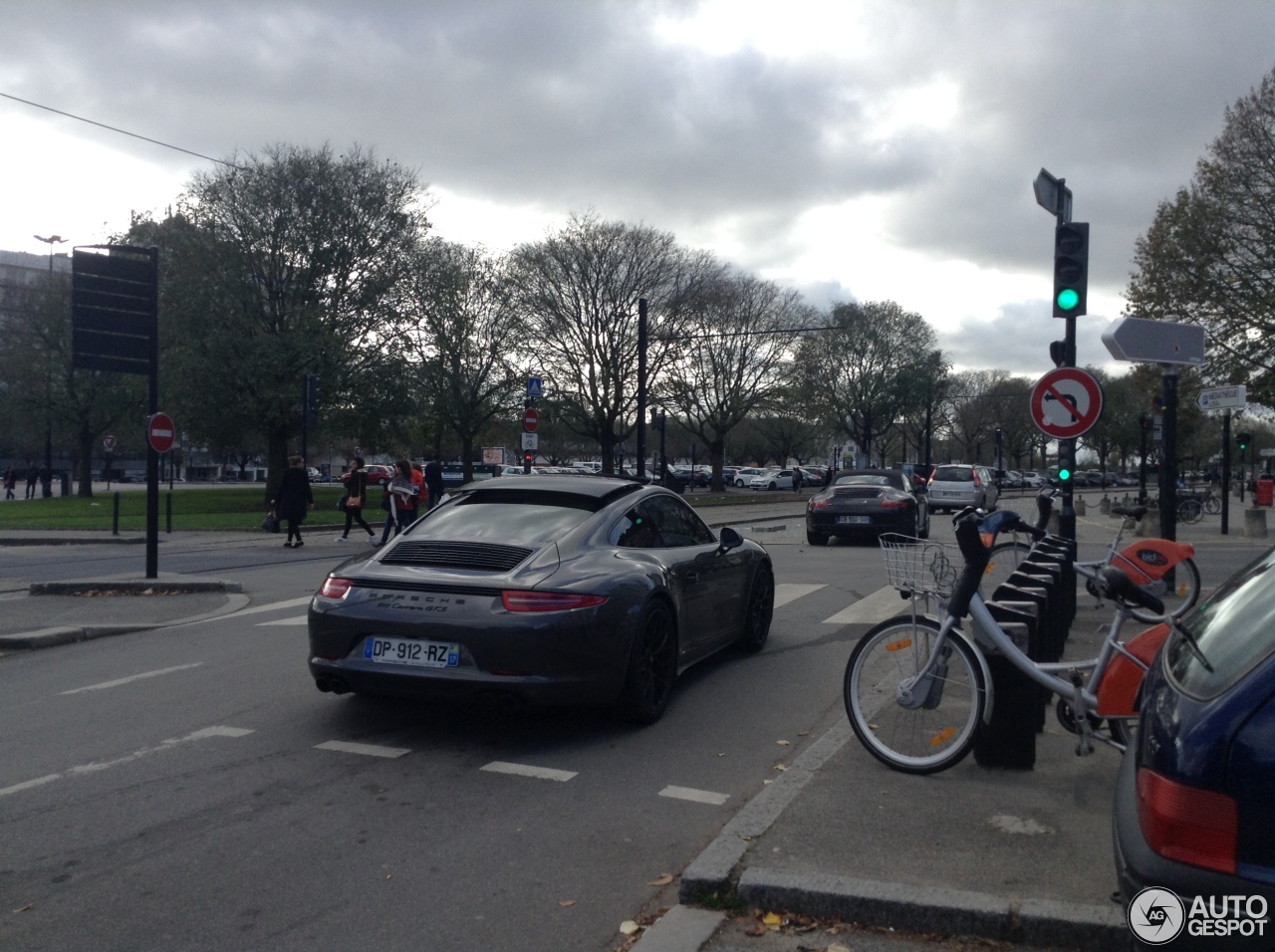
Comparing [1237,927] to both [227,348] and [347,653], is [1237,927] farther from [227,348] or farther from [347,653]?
[227,348]

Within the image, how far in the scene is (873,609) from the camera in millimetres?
11164

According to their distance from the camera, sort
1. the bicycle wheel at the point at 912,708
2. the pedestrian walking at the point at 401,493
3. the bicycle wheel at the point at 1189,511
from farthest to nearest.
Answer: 1. the bicycle wheel at the point at 1189,511
2. the pedestrian walking at the point at 401,493
3. the bicycle wheel at the point at 912,708

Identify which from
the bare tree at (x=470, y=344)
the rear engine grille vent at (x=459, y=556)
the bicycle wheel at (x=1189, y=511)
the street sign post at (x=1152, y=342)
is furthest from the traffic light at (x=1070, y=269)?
the bare tree at (x=470, y=344)

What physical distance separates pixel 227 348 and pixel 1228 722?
36.4 m

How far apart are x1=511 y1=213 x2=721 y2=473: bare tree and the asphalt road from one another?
131ft

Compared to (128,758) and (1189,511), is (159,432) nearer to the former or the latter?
(128,758)

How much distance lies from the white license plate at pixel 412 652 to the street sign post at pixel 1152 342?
5.46 m

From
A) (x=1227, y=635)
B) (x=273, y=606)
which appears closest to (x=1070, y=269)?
(x=1227, y=635)

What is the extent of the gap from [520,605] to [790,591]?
7490 millimetres

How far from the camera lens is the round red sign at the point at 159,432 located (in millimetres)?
13922

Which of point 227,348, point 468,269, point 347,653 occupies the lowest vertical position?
point 347,653

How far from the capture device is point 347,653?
5.99 m

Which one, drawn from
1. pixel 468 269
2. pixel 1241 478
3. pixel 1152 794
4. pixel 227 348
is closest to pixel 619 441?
pixel 468 269

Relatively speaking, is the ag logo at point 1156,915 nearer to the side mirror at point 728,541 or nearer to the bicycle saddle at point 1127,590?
the bicycle saddle at point 1127,590
